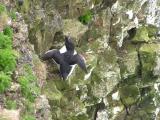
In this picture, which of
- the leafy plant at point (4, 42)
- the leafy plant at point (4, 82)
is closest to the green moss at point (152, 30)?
the leafy plant at point (4, 42)

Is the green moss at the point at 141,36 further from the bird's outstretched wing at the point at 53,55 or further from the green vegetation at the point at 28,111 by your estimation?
the green vegetation at the point at 28,111

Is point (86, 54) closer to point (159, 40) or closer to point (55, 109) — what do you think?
point (55, 109)

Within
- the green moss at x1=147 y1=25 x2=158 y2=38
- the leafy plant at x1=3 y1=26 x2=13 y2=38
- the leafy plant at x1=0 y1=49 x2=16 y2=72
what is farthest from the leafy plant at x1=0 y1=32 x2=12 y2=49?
the green moss at x1=147 y1=25 x2=158 y2=38

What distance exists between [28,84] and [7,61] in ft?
3.66

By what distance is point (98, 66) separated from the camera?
29.4 m

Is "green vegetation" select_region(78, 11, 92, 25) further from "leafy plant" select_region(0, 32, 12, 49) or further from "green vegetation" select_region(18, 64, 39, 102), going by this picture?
"leafy plant" select_region(0, 32, 12, 49)

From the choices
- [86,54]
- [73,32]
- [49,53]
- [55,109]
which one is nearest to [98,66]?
[86,54]

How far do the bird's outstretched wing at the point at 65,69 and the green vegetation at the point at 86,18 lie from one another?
423cm

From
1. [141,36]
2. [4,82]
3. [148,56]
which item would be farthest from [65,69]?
[148,56]

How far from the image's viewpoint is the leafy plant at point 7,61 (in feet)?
47.3

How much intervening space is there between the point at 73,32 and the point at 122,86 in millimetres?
8212

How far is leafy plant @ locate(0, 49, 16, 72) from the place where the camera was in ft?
47.3

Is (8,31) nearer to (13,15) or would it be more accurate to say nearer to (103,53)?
(13,15)

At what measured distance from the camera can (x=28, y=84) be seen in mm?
15164
